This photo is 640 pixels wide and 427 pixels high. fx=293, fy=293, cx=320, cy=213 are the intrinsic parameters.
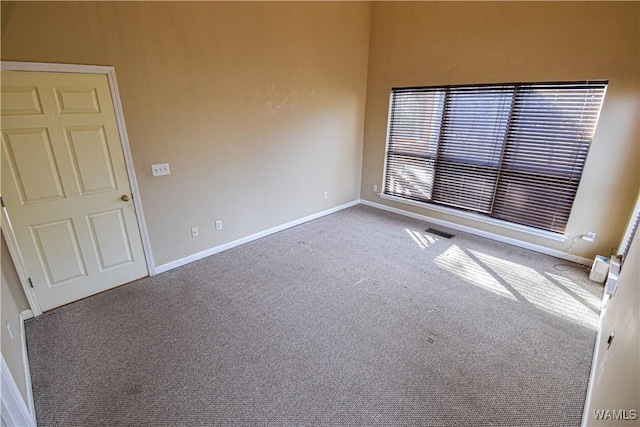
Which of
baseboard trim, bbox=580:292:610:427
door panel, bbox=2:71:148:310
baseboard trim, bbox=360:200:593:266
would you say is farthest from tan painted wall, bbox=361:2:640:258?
door panel, bbox=2:71:148:310

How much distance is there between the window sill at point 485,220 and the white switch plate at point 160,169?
11.3ft

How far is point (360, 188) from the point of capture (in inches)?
215

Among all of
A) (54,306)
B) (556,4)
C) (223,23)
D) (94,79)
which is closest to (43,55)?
(94,79)

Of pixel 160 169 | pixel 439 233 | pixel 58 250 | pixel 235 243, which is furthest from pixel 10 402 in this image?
pixel 439 233

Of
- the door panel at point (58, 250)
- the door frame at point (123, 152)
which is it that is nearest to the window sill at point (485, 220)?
the door frame at point (123, 152)

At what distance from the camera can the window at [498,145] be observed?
10.6ft

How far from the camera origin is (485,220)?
405 centimetres

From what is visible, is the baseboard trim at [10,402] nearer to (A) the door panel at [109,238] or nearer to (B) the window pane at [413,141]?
(A) the door panel at [109,238]

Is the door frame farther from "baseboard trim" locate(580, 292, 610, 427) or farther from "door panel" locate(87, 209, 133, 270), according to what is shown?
"baseboard trim" locate(580, 292, 610, 427)

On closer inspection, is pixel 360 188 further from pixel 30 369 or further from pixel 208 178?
pixel 30 369

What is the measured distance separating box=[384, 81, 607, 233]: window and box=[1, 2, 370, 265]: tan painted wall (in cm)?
110

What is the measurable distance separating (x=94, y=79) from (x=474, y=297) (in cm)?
381

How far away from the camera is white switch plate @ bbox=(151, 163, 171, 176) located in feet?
9.36

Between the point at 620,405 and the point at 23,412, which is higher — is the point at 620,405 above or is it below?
above
